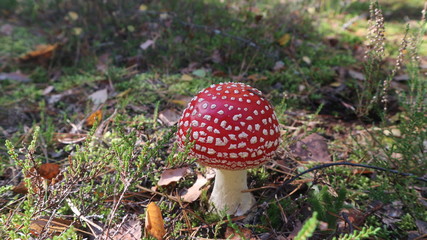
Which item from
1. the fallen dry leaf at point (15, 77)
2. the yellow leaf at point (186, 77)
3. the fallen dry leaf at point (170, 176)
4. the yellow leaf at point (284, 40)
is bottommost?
the fallen dry leaf at point (15, 77)

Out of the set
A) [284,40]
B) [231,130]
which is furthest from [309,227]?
[284,40]

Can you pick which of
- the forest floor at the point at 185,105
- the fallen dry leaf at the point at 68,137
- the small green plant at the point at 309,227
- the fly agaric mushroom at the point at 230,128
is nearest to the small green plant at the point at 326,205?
the forest floor at the point at 185,105

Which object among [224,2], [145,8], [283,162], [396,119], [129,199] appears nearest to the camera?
[129,199]

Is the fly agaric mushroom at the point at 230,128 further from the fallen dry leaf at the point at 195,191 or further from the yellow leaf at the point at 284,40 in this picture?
the yellow leaf at the point at 284,40

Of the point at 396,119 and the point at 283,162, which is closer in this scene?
the point at 283,162

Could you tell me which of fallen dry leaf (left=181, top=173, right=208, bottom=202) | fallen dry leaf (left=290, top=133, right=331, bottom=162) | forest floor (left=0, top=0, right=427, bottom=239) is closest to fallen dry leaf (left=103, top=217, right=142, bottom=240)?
forest floor (left=0, top=0, right=427, bottom=239)

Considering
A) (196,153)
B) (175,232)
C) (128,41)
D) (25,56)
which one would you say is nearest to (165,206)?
(175,232)

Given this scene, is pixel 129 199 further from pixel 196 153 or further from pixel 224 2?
pixel 224 2

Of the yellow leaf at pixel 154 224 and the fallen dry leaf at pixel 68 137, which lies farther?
the fallen dry leaf at pixel 68 137

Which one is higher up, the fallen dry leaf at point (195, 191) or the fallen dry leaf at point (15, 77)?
the fallen dry leaf at point (195, 191)
